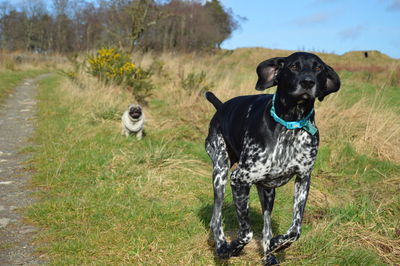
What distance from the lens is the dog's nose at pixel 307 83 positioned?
2.45 meters

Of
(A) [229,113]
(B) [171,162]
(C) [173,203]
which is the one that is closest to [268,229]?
(A) [229,113]

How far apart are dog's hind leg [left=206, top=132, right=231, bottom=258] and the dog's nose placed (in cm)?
116

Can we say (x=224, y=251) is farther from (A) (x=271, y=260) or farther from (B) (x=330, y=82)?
(B) (x=330, y=82)

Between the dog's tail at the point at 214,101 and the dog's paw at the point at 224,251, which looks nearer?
the dog's paw at the point at 224,251

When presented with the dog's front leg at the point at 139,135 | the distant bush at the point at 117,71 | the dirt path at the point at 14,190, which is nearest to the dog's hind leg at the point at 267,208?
the dirt path at the point at 14,190

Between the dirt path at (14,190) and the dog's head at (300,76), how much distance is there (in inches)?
92.1

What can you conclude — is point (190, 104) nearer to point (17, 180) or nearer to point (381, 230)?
point (17, 180)

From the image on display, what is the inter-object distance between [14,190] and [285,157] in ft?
11.9

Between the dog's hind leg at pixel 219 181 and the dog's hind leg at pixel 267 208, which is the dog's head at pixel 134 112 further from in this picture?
the dog's hind leg at pixel 267 208

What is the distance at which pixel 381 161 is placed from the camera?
253 inches

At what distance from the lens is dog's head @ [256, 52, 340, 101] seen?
97.8 inches

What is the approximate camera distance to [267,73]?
9.37 ft

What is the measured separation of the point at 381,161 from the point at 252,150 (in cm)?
451

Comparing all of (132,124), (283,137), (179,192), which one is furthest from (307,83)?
(132,124)
